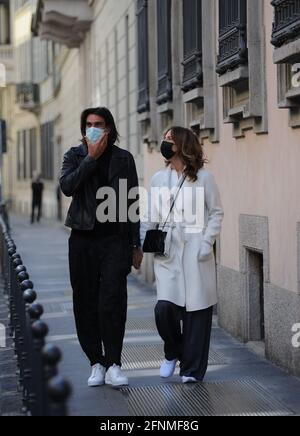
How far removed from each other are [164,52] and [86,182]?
6874 mm

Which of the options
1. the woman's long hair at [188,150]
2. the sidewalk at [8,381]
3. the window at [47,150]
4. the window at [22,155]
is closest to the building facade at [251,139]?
the woman's long hair at [188,150]

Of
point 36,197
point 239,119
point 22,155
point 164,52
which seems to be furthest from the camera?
point 22,155

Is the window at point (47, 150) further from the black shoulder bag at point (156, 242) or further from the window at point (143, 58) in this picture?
the black shoulder bag at point (156, 242)

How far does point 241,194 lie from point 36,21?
23399mm

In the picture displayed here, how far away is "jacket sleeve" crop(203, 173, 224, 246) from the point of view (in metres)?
7.95

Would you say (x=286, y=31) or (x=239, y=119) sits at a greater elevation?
(x=286, y=31)

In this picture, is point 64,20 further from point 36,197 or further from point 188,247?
point 188,247

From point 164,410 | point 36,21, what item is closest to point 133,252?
point 164,410

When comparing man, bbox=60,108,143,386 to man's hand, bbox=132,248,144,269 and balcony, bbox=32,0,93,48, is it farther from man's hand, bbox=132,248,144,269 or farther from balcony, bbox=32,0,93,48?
balcony, bbox=32,0,93,48

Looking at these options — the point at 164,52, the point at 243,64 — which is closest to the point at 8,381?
the point at 243,64

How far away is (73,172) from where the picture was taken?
8047mm

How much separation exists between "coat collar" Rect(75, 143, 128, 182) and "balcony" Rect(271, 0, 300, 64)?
1333mm

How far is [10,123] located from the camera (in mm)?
60531

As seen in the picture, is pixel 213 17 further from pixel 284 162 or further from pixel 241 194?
pixel 284 162
